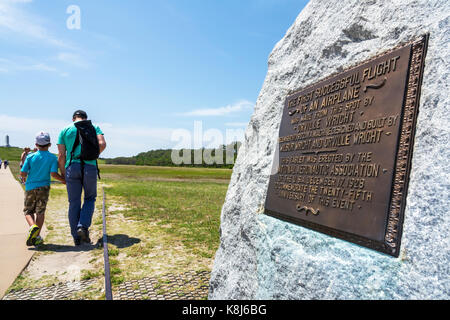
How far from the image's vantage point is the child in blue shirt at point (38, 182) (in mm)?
4762

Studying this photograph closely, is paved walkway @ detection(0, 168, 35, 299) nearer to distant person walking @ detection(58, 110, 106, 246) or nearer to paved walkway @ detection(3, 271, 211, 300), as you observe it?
paved walkway @ detection(3, 271, 211, 300)

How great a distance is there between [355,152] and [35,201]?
4769 mm

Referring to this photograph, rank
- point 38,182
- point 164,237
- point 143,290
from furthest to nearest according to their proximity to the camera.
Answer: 1. point 164,237
2. point 38,182
3. point 143,290

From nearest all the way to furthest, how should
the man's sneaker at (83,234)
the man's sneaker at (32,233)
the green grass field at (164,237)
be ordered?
1. the green grass field at (164,237)
2. the man's sneaker at (32,233)
3. the man's sneaker at (83,234)

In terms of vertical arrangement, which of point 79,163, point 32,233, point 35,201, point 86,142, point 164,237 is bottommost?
point 164,237

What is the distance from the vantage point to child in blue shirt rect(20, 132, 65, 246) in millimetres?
4762

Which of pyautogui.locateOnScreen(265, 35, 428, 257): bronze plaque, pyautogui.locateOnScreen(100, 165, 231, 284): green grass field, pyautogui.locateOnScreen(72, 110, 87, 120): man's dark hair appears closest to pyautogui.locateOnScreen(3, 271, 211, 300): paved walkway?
pyautogui.locateOnScreen(100, 165, 231, 284): green grass field

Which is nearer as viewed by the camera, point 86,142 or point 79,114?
point 86,142

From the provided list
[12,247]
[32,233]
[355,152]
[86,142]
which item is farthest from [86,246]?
[355,152]

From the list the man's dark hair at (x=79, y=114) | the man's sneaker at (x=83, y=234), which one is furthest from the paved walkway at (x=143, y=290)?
the man's dark hair at (x=79, y=114)

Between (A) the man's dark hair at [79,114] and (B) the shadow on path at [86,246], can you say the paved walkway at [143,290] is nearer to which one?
(B) the shadow on path at [86,246]

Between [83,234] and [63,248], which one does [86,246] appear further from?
[63,248]

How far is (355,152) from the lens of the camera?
7.27ft
